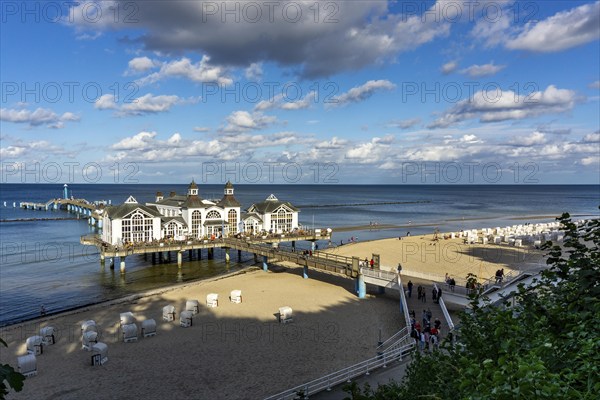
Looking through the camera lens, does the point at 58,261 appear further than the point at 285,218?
No

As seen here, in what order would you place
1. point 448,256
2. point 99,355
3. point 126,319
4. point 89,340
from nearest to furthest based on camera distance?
point 99,355, point 89,340, point 126,319, point 448,256

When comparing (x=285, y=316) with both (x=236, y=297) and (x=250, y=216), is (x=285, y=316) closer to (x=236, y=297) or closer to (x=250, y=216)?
(x=236, y=297)

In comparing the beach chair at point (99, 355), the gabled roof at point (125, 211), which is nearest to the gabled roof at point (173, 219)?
the gabled roof at point (125, 211)

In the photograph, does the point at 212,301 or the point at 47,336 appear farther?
the point at 212,301

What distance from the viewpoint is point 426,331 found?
19016 mm

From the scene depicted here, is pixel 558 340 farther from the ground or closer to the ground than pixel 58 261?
farther from the ground

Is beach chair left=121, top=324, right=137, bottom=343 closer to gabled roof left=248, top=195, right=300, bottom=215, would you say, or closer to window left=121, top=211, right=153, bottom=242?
window left=121, top=211, right=153, bottom=242

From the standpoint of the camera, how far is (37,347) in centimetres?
1989

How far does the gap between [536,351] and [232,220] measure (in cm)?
4509

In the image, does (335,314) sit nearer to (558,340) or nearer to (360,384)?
(360,384)

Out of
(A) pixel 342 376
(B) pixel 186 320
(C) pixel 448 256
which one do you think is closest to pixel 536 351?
(A) pixel 342 376

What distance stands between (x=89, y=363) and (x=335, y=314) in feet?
42.7

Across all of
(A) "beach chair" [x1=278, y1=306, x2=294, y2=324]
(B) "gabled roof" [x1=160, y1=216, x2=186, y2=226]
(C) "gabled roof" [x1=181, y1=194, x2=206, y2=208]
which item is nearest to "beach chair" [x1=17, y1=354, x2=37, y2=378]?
(A) "beach chair" [x1=278, y1=306, x2=294, y2=324]

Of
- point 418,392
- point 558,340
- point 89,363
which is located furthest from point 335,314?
point 558,340
